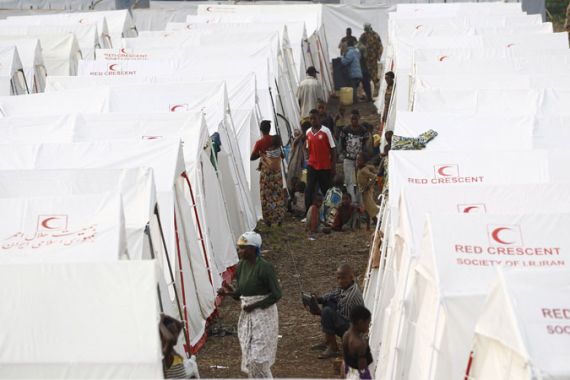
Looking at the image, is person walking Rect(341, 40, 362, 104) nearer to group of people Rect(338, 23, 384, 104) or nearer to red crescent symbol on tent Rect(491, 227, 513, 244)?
group of people Rect(338, 23, 384, 104)

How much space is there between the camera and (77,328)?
8.91 meters

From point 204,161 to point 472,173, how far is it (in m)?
3.97

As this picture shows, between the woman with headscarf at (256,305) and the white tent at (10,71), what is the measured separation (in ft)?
44.7

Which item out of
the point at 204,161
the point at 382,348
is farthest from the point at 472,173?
the point at 204,161

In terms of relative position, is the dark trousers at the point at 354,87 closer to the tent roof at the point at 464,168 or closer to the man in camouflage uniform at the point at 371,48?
the man in camouflage uniform at the point at 371,48

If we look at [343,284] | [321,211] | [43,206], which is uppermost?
[43,206]

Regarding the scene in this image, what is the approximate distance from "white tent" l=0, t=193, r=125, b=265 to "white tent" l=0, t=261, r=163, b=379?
1156 mm

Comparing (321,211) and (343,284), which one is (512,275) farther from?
(321,211)

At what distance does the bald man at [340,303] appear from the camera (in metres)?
11.4

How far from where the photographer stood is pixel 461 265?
9.37m

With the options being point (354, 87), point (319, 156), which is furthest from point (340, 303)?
point (354, 87)

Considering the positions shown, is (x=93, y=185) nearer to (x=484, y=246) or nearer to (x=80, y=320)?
(x=80, y=320)

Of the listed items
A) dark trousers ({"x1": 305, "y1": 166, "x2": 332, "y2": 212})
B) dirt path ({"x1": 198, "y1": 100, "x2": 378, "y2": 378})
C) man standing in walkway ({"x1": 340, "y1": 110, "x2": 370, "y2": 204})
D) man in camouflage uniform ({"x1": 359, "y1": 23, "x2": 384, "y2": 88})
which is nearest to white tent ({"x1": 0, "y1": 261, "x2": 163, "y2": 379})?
dirt path ({"x1": 198, "y1": 100, "x2": 378, "y2": 378})

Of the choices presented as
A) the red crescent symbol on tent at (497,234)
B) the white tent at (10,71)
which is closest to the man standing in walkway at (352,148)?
the white tent at (10,71)
